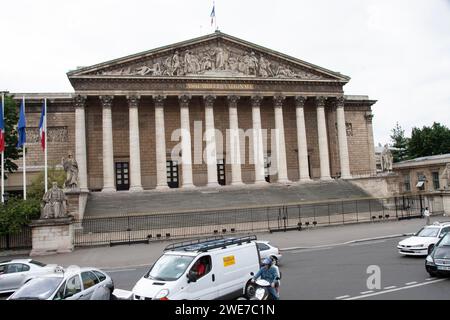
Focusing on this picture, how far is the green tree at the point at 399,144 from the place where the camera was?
262 feet

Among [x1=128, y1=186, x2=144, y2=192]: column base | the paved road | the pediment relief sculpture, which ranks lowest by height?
the paved road

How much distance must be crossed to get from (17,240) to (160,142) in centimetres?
1898

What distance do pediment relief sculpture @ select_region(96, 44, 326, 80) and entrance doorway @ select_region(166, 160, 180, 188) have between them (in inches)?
365

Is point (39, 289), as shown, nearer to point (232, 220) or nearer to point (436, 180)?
point (232, 220)

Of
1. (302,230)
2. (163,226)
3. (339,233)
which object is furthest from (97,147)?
(339,233)

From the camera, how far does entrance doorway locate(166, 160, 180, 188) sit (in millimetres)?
45312

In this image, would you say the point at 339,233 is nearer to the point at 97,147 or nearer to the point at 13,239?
the point at 13,239

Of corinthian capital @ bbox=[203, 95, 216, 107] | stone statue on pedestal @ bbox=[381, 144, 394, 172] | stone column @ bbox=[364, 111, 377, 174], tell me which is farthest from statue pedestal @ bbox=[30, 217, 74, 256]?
stone column @ bbox=[364, 111, 377, 174]

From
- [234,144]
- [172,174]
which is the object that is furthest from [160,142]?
[234,144]

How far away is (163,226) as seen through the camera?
99.5 ft

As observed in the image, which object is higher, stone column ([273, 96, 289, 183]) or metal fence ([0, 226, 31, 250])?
stone column ([273, 96, 289, 183])

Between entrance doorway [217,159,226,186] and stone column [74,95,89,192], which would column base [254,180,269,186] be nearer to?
entrance doorway [217,159,226,186]

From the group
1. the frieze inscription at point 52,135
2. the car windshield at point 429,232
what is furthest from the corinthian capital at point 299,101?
the car windshield at point 429,232
